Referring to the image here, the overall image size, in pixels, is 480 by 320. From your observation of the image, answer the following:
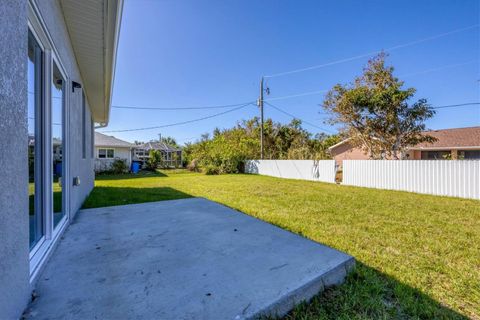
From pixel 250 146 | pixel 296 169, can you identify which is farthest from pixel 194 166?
pixel 296 169

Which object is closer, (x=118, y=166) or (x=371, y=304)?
(x=371, y=304)

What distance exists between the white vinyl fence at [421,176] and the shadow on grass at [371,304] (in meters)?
7.19

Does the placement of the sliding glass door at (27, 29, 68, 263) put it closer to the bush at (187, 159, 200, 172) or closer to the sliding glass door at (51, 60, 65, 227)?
the sliding glass door at (51, 60, 65, 227)

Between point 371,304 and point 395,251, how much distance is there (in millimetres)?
1517

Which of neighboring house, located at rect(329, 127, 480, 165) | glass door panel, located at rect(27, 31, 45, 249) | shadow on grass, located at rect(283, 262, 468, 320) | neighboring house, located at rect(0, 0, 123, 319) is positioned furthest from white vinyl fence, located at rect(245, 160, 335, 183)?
glass door panel, located at rect(27, 31, 45, 249)

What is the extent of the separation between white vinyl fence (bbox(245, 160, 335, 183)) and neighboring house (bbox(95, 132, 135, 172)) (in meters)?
10.00

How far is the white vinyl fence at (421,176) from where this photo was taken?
7004 mm

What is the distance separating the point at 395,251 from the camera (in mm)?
3025

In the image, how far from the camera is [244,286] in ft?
5.65

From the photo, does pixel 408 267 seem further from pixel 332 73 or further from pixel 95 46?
pixel 332 73

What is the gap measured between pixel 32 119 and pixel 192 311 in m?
1.94

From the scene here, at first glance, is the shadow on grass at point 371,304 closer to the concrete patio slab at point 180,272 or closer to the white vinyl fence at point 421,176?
the concrete patio slab at point 180,272

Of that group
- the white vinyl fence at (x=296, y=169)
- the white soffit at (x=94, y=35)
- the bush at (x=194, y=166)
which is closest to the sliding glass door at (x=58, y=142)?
the white soffit at (x=94, y=35)

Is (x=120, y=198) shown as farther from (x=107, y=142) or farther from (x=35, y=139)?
(x=107, y=142)
